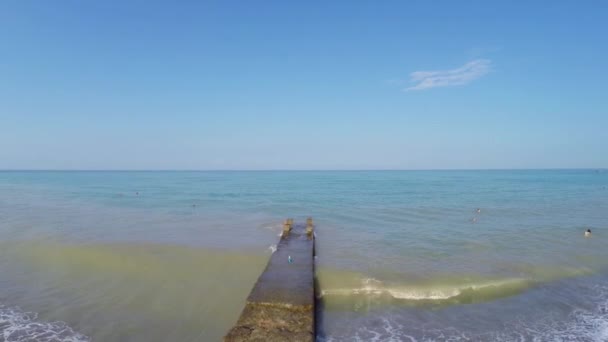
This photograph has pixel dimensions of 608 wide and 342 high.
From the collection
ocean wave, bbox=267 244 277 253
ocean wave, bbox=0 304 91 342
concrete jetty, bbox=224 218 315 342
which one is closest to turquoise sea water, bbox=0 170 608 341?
ocean wave, bbox=0 304 91 342

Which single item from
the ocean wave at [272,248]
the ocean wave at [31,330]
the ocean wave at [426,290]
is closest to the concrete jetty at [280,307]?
the ocean wave at [426,290]

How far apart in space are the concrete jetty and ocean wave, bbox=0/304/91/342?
4.24 meters

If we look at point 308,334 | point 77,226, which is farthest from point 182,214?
point 308,334

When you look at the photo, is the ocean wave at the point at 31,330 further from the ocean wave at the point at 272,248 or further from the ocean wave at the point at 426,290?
the ocean wave at the point at 272,248

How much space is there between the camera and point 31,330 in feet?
28.0

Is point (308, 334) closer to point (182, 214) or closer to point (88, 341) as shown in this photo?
point (88, 341)

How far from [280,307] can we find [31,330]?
6.76 m

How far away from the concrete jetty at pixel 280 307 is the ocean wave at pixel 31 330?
13.9 feet

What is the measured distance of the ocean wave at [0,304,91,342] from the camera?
816 centimetres

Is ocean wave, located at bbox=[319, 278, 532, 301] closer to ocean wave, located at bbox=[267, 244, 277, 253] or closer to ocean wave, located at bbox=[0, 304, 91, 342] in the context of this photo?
ocean wave, located at bbox=[267, 244, 277, 253]

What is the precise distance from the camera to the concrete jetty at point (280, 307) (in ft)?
24.5

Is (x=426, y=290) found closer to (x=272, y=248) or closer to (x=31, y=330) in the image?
(x=272, y=248)

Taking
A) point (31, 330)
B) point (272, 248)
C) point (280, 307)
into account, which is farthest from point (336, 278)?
point (31, 330)

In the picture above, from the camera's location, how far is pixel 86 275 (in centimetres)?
1255
